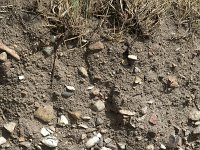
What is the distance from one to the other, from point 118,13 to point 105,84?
395mm

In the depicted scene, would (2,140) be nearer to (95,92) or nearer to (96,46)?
(95,92)

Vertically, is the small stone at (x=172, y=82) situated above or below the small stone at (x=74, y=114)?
above

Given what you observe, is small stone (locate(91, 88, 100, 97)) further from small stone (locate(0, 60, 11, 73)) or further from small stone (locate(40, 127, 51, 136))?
small stone (locate(0, 60, 11, 73))

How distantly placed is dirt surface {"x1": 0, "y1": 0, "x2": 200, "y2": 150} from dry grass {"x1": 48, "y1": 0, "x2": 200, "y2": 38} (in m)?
0.05

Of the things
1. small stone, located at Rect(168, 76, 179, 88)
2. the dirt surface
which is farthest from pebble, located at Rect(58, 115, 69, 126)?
small stone, located at Rect(168, 76, 179, 88)

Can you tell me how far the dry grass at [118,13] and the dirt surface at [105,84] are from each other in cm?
5

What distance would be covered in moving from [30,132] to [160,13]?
981 millimetres

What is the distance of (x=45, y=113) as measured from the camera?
8.18ft

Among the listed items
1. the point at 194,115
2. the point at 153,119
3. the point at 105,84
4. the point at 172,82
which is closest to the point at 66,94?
the point at 105,84

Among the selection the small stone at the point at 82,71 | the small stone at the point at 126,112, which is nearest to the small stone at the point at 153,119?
the small stone at the point at 126,112

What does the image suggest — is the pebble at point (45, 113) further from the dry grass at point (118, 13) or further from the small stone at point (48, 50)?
the dry grass at point (118, 13)

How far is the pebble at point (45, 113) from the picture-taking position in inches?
98.0

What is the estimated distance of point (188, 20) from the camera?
279 centimetres

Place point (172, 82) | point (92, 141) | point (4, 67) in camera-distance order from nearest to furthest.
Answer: point (4, 67)
point (92, 141)
point (172, 82)
